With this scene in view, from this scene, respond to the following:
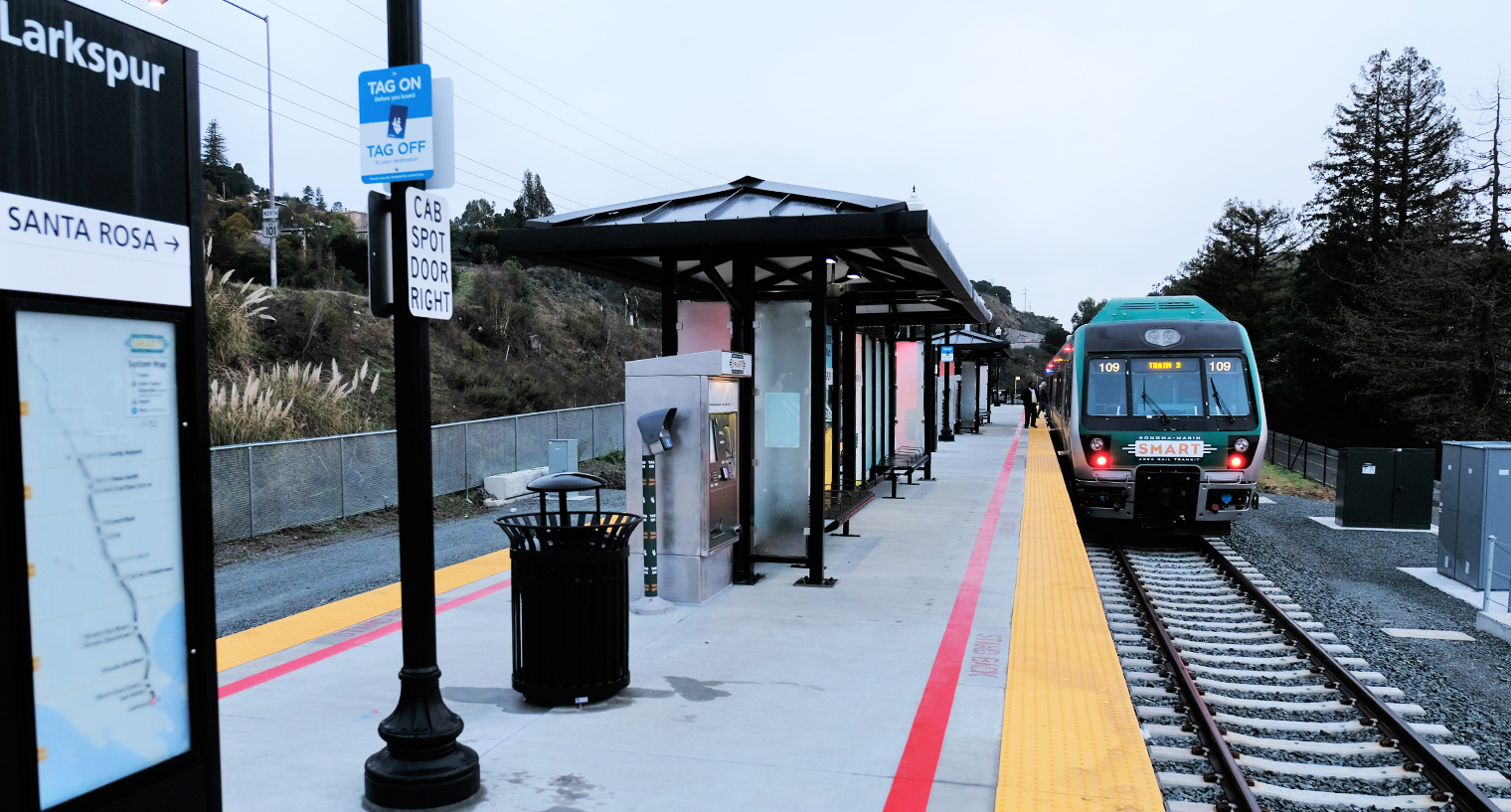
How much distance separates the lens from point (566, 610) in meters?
5.42

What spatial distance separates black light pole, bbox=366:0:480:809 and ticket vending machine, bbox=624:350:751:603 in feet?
11.9

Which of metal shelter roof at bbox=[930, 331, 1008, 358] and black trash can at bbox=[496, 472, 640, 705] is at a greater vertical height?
metal shelter roof at bbox=[930, 331, 1008, 358]

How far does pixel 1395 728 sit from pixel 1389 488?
10.5 meters

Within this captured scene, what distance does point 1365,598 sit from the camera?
10.2m

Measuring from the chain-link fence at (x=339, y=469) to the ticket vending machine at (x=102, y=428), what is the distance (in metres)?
5.92

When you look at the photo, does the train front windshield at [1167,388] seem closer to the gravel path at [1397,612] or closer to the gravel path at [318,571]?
the gravel path at [1397,612]

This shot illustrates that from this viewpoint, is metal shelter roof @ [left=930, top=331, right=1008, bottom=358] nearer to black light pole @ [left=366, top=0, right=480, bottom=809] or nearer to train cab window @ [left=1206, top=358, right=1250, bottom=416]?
train cab window @ [left=1206, top=358, right=1250, bottom=416]

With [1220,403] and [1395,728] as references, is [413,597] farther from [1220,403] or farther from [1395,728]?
[1220,403]

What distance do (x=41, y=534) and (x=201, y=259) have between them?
1013 millimetres

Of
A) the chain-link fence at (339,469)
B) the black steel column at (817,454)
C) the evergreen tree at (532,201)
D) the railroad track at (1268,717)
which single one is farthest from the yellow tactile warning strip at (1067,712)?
the evergreen tree at (532,201)

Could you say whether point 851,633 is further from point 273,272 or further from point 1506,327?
point 1506,327

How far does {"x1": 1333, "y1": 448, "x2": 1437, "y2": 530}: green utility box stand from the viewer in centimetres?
1468

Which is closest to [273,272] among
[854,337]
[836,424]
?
[854,337]

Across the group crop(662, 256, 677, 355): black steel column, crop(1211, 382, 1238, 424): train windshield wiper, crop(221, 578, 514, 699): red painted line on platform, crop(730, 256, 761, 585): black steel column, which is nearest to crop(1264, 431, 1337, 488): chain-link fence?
crop(1211, 382, 1238, 424): train windshield wiper
